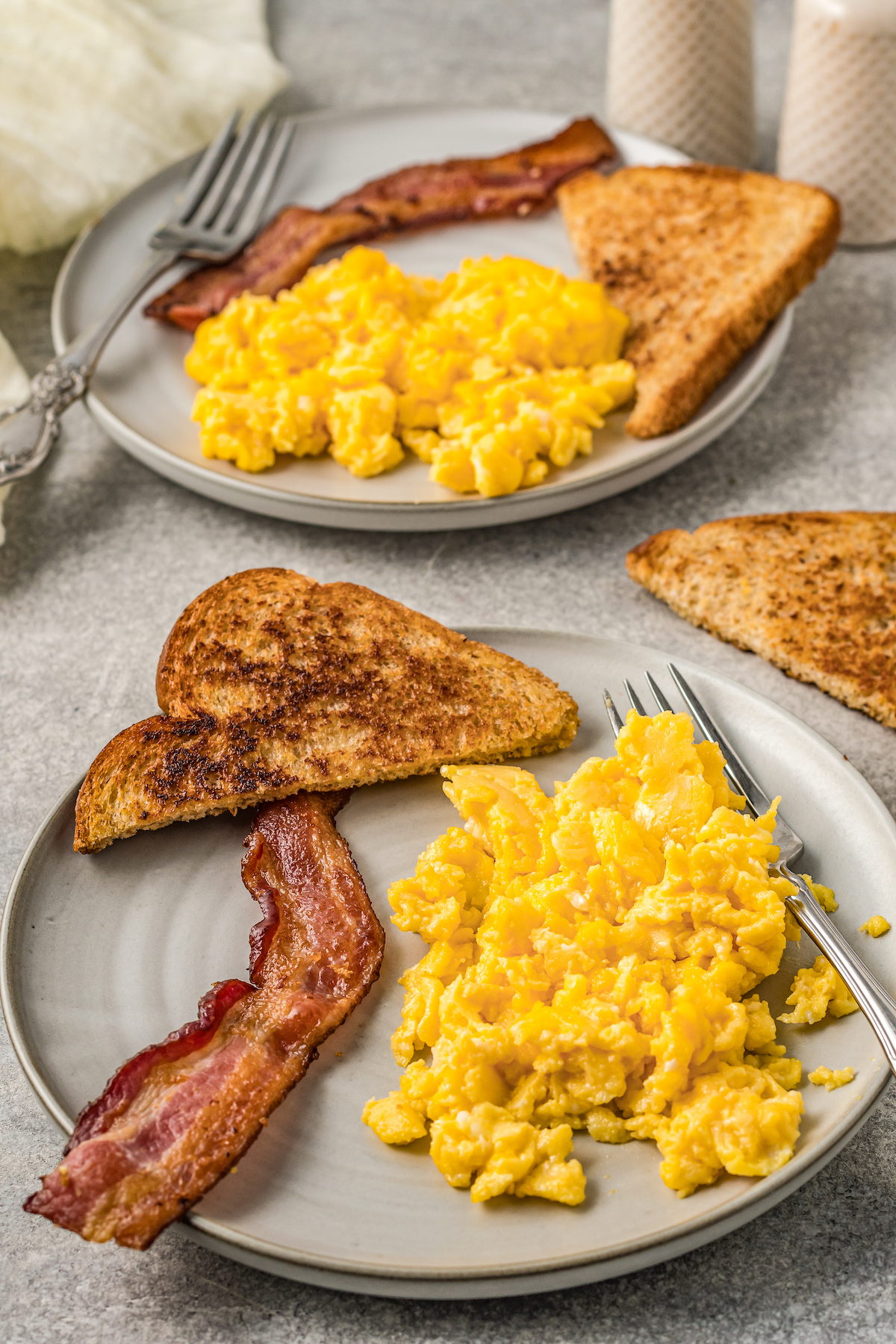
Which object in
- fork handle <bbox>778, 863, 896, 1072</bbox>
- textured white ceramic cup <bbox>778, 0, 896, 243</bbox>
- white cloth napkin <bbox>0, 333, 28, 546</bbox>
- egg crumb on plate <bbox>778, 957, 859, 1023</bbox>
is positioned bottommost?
egg crumb on plate <bbox>778, 957, 859, 1023</bbox>

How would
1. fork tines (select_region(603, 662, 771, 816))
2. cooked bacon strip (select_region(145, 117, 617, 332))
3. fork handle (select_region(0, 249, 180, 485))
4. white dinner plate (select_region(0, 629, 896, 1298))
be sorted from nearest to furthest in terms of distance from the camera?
white dinner plate (select_region(0, 629, 896, 1298))
fork tines (select_region(603, 662, 771, 816))
fork handle (select_region(0, 249, 180, 485))
cooked bacon strip (select_region(145, 117, 617, 332))

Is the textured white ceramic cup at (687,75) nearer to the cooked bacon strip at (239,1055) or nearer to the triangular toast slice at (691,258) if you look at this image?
the triangular toast slice at (691,258)

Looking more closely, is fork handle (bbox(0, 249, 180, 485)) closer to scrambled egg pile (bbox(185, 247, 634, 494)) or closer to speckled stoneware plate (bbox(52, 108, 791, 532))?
speckled stoneware plate (bbox(52, 108, 791, 532))

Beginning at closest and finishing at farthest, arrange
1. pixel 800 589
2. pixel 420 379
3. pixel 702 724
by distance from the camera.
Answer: pixel 702 724, pixel 800 589, pixel 420 379

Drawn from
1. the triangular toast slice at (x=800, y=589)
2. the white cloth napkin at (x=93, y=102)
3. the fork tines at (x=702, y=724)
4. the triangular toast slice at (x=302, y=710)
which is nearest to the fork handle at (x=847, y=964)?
the fork tines at (x=702, y=724)

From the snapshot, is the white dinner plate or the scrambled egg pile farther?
the scrambled egg pile

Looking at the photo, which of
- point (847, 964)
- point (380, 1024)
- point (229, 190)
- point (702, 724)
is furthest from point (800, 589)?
point (229, 190)

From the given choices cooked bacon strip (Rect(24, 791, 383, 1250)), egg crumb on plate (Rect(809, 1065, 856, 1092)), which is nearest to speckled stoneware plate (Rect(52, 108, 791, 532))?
cooked bacon strip (Rect(24, 791, 383, 1250))

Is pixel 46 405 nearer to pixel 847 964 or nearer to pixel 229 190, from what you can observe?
pixel 229 190
